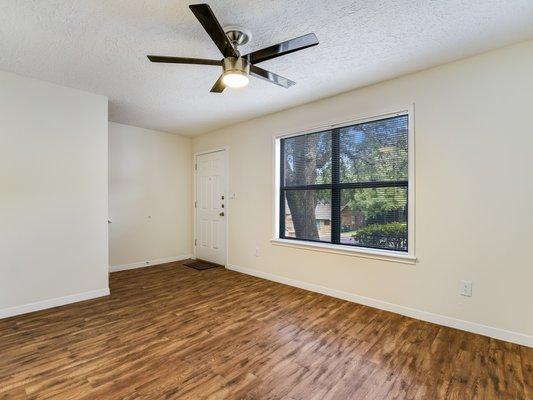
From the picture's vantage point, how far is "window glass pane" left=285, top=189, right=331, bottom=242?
3.56 meters

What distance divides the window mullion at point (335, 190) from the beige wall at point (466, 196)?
27 centimetres

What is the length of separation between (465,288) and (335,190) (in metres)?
1.64

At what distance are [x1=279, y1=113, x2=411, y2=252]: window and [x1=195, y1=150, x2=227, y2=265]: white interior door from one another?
4.26 feet

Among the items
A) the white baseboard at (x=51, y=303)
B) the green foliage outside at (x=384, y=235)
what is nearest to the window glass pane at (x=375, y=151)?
the green foliage outside at (x=384, y=235)

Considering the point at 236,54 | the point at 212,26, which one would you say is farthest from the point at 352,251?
the point at 212,26

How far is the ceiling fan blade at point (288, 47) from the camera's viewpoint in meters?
1.83

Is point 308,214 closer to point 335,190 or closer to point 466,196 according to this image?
point 335,190

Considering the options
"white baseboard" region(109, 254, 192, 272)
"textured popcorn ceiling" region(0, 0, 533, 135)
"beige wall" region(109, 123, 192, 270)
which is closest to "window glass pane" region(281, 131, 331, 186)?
"textured popcorn ceiling" region(0, 0, 533, 135)

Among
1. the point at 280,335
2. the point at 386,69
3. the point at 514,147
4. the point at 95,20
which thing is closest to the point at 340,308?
the point at 280,335

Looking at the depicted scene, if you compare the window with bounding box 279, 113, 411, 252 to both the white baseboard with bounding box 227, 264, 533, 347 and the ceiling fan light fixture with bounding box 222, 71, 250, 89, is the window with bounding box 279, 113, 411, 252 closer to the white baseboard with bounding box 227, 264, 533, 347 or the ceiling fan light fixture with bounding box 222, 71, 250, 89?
the white baseboard with bounding box 227, 264, 533, 347

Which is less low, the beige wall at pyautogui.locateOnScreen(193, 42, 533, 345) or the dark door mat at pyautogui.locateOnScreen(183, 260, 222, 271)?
the beige wall at pyautogui.locateOnScreen(193, 42, 533, 345)

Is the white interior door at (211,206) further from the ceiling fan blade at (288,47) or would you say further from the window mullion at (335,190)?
the ceiling fan blade at (288,47)

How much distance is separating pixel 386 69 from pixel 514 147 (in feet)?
4.25

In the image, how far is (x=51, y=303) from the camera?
3.02m
